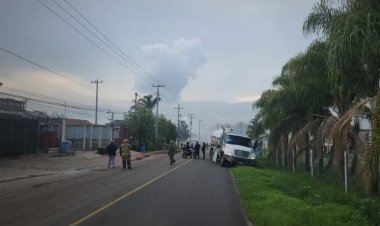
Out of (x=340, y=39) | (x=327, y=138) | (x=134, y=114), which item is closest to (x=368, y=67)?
(x=340, y=39)

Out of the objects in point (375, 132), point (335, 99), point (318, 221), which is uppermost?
point (335, 99)

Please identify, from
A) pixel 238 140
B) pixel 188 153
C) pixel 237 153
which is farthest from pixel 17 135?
pixel 188 153

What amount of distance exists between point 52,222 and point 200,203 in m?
5.05

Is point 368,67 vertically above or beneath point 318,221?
above

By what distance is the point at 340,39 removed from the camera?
14055 millimetres

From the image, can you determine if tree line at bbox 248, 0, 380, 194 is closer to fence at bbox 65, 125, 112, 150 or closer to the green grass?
the green grass

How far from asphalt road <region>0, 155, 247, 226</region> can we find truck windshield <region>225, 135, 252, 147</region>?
63.2ft

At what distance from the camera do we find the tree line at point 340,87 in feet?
43.4

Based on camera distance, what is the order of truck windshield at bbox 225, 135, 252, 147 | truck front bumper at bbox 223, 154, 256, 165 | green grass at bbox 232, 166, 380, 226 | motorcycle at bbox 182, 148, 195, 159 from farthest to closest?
1. motorcycle at bbox 182, 148, 195, 159
2. truck windshield at bbox 225, 135, 252, 147
3. truck front bumper at bbox 223, 154, 256, 165
4. green grass at bbox 232, 166, 380, 226

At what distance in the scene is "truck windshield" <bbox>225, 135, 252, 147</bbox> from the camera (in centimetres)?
3916

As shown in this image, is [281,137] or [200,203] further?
[281,137]

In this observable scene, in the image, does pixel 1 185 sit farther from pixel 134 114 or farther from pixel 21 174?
pixel 134 114

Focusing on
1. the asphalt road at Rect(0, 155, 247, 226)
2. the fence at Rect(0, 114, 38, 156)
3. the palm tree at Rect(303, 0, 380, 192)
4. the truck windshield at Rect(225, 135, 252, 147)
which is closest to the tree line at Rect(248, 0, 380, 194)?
the palm tree at Rect(303, 0, 380, 192)

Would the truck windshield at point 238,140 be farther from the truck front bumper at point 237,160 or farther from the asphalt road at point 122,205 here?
the asphalt road at point 122,205
